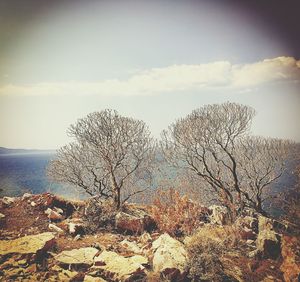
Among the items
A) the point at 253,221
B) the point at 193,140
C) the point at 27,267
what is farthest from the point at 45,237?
the point at 193,140

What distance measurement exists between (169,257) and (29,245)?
3046 millimetres

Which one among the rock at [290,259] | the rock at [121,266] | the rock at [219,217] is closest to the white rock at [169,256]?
the rock at [121,266]

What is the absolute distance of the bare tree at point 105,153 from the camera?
41.4ft

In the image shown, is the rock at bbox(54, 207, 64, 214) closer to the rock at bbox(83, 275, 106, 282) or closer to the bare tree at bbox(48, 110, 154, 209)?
the bare tree at bbox(48, 110, 154, 209)

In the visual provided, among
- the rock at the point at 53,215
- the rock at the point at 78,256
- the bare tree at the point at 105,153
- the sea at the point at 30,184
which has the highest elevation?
the bare tree at the point at 105,153

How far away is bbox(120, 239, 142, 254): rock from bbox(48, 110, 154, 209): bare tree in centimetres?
414

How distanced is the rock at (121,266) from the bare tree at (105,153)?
5.40 m

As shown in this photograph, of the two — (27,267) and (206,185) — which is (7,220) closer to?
(27,267)

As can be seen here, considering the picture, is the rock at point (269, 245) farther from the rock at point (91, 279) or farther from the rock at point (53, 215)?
the rock at point (53, 215)

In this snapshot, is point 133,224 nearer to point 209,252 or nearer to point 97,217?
point 97,217

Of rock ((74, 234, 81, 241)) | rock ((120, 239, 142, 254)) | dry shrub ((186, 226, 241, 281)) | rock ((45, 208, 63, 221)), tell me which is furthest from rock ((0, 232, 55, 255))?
A: dry shrub ((186, 226, 241, 281))

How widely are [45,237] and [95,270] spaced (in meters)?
1.63

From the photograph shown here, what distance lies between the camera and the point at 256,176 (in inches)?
715

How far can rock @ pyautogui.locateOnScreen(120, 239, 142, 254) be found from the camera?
6643 millimetres
